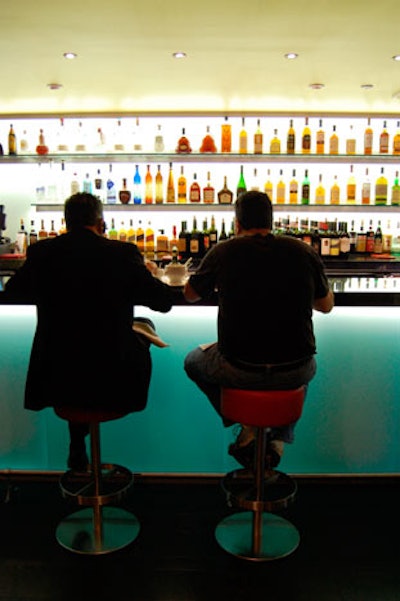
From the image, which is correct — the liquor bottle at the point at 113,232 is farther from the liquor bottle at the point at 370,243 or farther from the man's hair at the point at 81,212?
the man's hair at the point at 81,212

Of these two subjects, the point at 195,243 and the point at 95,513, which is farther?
the point at 195,243

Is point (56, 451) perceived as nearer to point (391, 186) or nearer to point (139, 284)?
point (139, 284)

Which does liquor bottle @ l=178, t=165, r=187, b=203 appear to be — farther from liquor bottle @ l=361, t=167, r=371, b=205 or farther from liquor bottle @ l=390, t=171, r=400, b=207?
liquor bottle @ l=390, t=171, r=400, b=207

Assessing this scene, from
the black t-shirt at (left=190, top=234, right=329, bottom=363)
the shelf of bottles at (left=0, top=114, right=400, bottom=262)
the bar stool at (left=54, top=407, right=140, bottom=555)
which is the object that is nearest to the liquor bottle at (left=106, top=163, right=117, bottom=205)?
the shelf of bottles at (left=0, top=114, right=400, bottom=262)

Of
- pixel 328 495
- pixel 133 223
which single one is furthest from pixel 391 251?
pixel 328 495

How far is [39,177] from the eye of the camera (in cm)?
559

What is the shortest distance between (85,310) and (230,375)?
0.59 metres

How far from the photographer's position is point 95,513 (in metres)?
2.38

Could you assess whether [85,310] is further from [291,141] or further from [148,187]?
[291,141]

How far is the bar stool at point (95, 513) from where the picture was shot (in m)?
2.20

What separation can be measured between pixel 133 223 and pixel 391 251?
263 cm

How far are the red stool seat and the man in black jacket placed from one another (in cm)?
38

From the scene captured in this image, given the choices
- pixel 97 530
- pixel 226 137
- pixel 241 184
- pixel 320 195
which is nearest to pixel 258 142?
pixel 226 137

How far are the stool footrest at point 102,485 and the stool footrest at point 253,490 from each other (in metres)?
0.44
